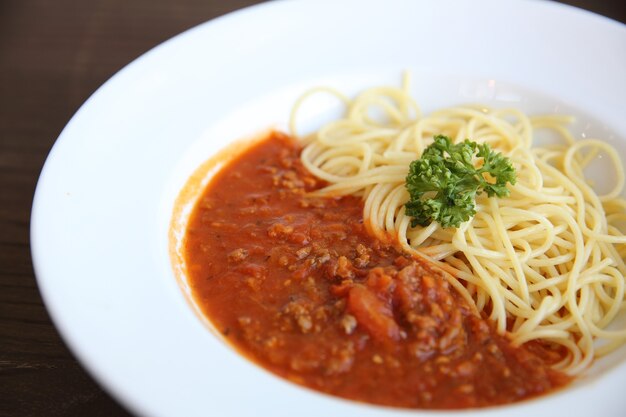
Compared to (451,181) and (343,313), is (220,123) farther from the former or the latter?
(343,313)

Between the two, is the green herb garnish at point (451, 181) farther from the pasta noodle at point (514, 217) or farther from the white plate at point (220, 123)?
the white plate at point (220, 123)

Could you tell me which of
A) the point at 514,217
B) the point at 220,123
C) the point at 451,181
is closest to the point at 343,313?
the point at 451,181

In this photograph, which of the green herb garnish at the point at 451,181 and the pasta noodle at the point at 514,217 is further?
the green herb garnish at the point at 451,181

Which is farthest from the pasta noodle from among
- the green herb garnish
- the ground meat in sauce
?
the ground meat in sauce

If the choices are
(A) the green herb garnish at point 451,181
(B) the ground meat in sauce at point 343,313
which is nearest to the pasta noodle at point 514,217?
(A) the green herb garnish at point 451,181

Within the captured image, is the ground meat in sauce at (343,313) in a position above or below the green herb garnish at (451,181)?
below

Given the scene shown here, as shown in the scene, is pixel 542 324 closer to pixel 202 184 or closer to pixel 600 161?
pixel 600 161
